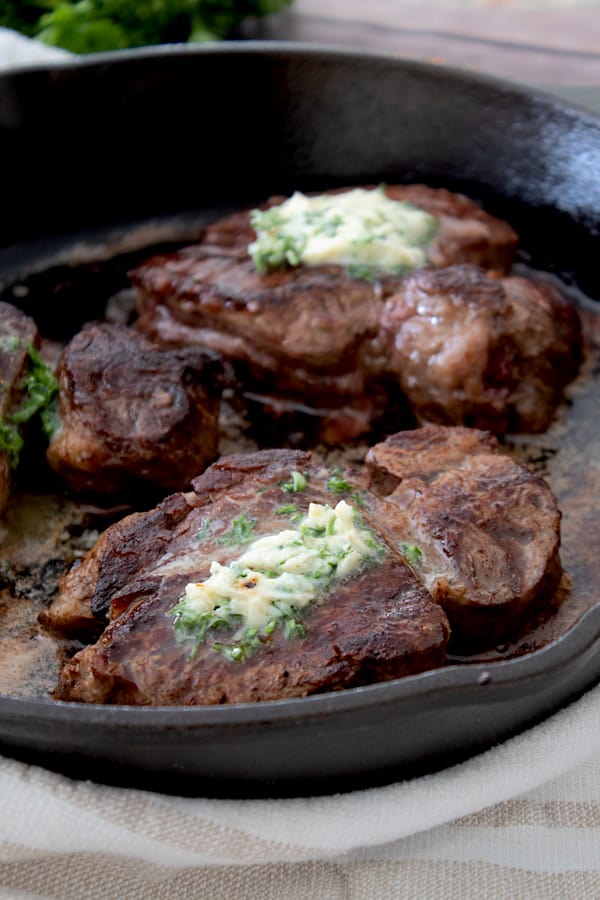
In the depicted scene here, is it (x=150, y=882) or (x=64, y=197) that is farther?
(x=64, y=197)

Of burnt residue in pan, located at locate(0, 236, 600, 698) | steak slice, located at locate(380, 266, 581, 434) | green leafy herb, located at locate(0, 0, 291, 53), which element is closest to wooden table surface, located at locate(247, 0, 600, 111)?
green leafy herb, located at locate(0, 0, 291, 53)

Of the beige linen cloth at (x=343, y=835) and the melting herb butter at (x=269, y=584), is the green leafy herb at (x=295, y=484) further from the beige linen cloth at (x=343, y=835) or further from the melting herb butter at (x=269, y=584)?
the beige linen cloth at (x=343, y=835)

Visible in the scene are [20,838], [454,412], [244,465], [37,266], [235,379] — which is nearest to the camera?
[20,838]

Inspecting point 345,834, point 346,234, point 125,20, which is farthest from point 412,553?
point 125,20

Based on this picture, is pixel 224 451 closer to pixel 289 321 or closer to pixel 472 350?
pixel 289 321

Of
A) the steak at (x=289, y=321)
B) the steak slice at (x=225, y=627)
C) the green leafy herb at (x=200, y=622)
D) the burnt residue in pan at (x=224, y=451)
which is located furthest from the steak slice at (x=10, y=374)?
the green leafy herb at (x=200, y=622)

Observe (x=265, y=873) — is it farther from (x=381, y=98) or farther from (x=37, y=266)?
(x=381, y=98)

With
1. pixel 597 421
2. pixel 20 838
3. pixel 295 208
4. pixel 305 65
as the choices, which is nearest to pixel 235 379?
pixel 295 208

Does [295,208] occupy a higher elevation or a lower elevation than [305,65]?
lower

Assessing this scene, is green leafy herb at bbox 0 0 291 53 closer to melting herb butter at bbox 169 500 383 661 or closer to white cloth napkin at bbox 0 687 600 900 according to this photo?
melting herb butter at bbox 169 500 383 661
